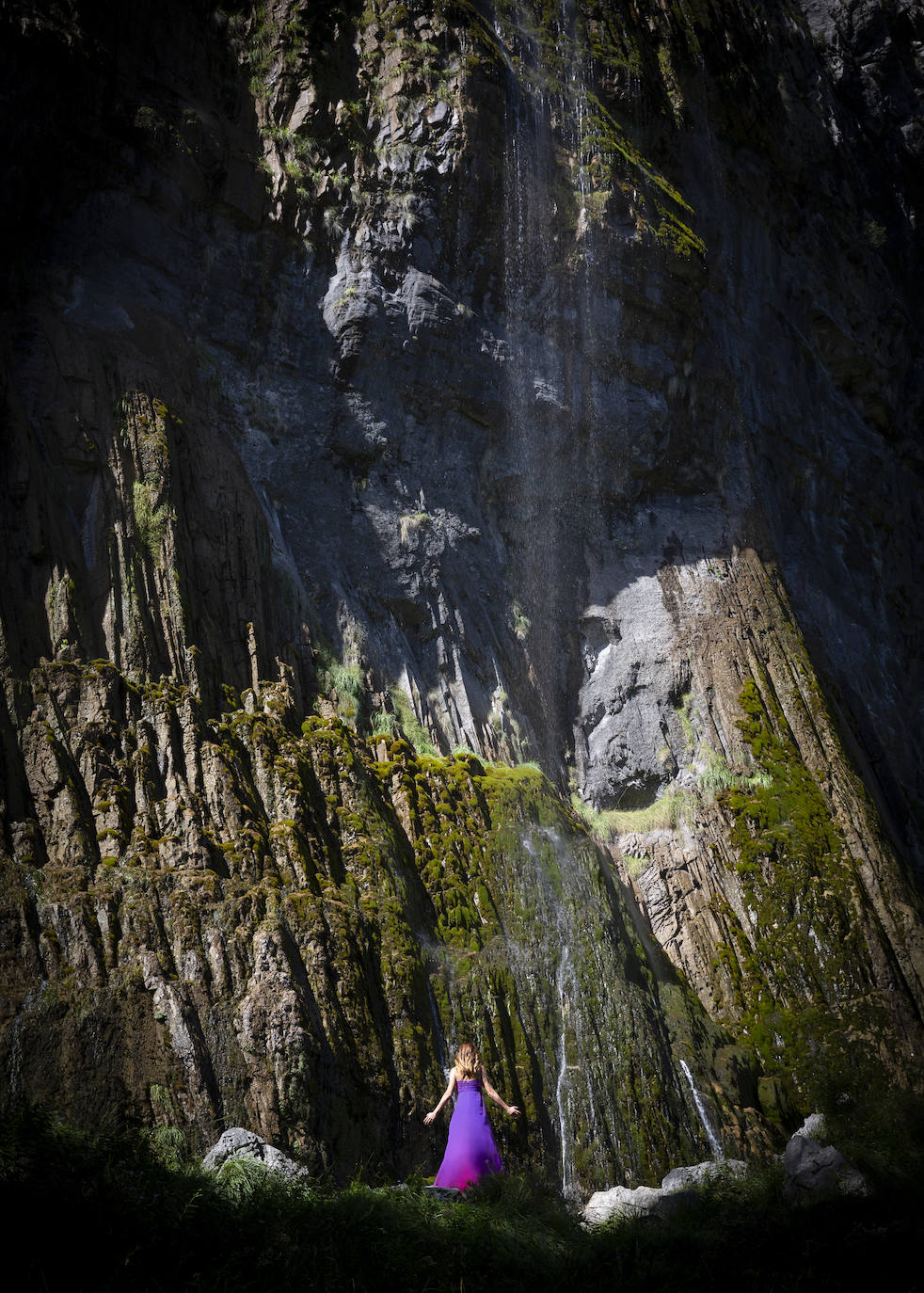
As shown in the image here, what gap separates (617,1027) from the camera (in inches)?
459

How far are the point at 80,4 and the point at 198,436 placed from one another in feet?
20.7

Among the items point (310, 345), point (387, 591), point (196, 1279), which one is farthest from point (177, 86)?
point (196, 1279)

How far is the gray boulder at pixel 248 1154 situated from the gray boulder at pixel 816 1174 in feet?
12.8

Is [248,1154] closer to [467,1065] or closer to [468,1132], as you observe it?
[468,1132]

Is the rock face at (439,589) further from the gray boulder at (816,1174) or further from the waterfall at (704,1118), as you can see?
the gray boulder at (816,1174)

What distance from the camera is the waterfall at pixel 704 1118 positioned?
1127cm

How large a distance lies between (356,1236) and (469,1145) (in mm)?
1769

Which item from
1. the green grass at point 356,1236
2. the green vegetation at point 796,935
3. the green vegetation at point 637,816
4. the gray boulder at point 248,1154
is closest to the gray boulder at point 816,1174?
the green grass at point 356,1236

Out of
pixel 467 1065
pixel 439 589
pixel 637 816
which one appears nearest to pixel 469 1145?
pixel 467 1065

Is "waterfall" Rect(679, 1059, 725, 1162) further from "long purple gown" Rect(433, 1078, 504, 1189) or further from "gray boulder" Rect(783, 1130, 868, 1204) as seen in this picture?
"long purple gown" Rect(433, 1078, 504, 1189)

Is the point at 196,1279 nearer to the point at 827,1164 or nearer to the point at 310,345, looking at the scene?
the point at 827,1164

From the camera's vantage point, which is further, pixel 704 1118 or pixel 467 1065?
pixel 704 1118

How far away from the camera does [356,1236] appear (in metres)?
6.25

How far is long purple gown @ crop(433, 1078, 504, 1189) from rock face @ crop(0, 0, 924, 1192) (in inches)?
64.5
